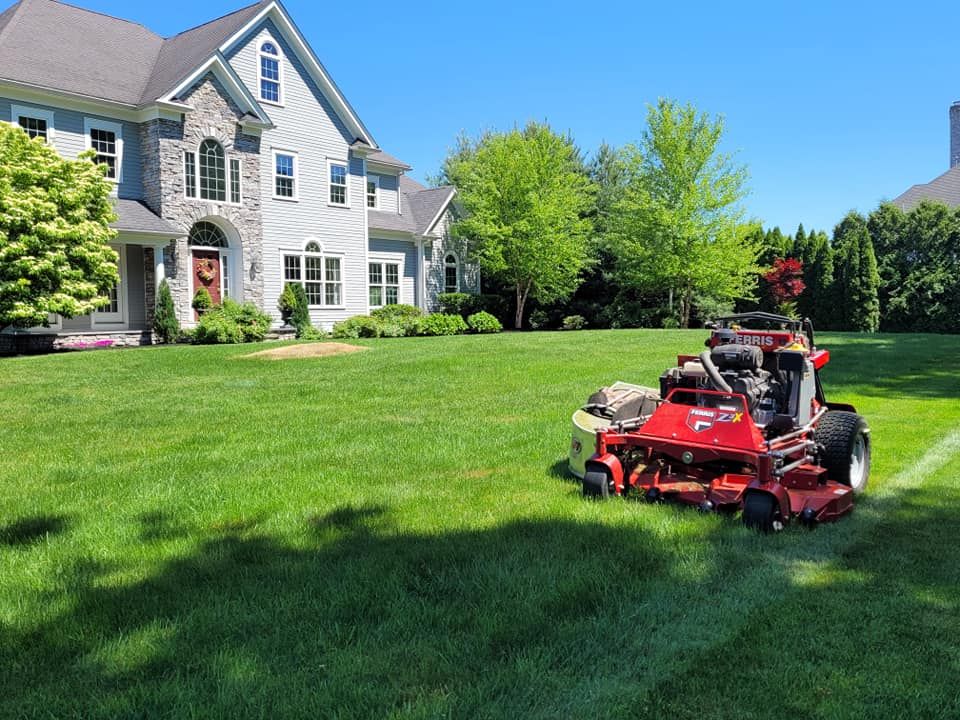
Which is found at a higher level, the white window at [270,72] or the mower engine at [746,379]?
the white window at [270,72]

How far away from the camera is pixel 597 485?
17.4 ft

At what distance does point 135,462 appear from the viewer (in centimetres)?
664

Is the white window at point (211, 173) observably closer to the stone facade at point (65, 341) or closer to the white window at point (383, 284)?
the stone facade at point (65, 341)

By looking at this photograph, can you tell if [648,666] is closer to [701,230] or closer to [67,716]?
[67,716]

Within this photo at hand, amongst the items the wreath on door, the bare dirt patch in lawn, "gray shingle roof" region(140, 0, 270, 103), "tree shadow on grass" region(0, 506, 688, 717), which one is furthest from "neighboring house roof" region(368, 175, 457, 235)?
"tree shadow on grass" region(0, 506, 688, 717)

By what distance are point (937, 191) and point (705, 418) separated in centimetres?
4803

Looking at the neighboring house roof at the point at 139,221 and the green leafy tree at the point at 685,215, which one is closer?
the neighboring house roof at the point at 139,221

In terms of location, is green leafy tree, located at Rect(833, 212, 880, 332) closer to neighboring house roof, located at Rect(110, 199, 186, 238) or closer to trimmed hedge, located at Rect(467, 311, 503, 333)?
trimmed hedge, located at Rect(467, 311, 503, 333)

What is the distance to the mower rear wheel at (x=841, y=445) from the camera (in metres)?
5.56

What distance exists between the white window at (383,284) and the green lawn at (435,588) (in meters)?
21.9

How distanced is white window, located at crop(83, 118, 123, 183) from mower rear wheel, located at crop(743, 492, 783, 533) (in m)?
21.0

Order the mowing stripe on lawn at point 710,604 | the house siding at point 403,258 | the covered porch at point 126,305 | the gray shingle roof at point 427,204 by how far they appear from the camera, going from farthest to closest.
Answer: the gray shingle roof at point 427,204 < the house siding at point 403,258 < the covered porch at point 126,305 < the mowing stripe on lawn at point 710,604

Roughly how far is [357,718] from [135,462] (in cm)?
471

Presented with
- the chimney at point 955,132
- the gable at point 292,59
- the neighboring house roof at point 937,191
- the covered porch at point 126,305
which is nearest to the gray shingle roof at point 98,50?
the gable at point 292,59
